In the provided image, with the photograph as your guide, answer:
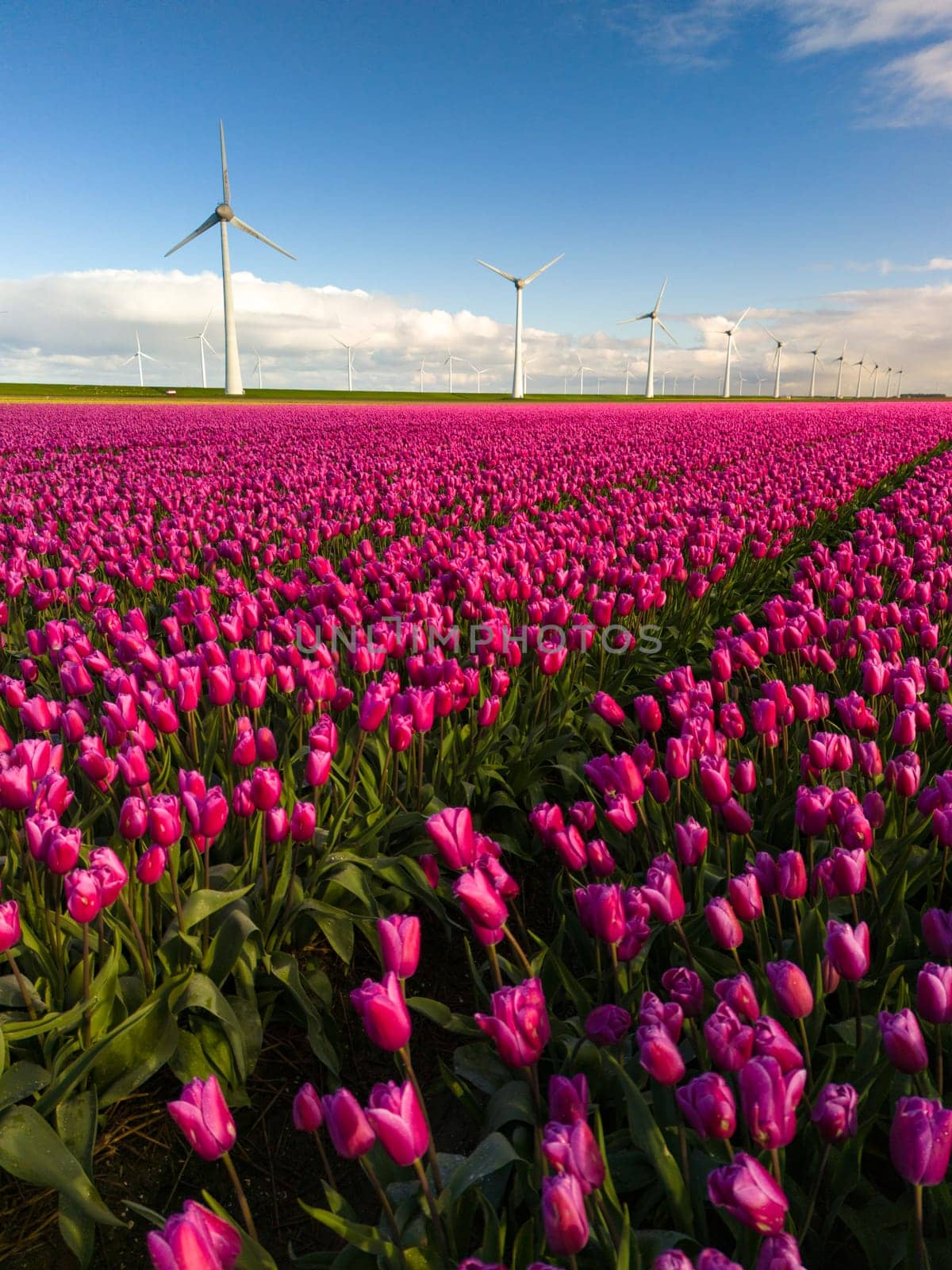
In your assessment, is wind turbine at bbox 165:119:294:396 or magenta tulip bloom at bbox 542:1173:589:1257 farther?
wind turbine at bbox 165:119:294:396

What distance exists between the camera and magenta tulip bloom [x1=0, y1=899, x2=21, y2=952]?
1795 mm

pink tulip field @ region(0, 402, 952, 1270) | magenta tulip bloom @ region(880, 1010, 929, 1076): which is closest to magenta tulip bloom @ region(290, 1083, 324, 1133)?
pink tulip field @ region(0, 402, 952, 1270)

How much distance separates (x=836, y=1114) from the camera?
1.37 m

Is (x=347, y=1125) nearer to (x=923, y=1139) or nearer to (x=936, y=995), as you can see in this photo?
(x=923, y=1139)

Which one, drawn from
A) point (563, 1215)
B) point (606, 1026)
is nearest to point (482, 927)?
point (606, 1026)

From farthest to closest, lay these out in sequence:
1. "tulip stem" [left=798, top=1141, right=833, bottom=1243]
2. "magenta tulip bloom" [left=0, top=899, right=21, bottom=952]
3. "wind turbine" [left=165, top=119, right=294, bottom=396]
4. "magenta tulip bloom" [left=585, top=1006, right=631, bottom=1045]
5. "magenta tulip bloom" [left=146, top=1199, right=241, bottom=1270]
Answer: "wind turbine" [left=165, top=119, right=294, bottom=396] → "magenta tulip bloom" [left=0, top=899, right=21, bottom=952] → "magenta tulip bloom" [left=585, top=1006, right=631, bottom=1045] → "tulip stem" [left=798, top=1141, right=833, bottom=1243] → "magenta tulip bloom" [left=146, top=1199, right=241, bottom=1270]

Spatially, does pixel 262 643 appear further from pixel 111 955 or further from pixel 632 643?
pixel 632 643

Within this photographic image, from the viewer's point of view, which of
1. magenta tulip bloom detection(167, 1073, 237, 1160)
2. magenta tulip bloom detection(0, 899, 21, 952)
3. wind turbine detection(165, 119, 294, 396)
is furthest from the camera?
wind turbine detection(165, 119, 294, 396)

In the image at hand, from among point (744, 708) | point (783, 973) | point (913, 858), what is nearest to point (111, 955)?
point (783, 973)

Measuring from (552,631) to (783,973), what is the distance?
8.32ft

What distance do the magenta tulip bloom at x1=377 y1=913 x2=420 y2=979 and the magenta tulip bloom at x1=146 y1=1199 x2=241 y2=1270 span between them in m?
0.51

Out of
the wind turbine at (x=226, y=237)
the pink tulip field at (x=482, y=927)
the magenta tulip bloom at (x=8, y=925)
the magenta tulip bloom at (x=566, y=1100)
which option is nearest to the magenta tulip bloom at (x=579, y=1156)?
the pink tulip field at (x=482, y=927)

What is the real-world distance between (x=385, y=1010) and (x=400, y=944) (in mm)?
197

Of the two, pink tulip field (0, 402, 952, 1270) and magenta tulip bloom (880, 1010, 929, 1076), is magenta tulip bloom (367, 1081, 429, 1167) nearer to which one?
pink tulip field (0, 402, 952, 1270)
